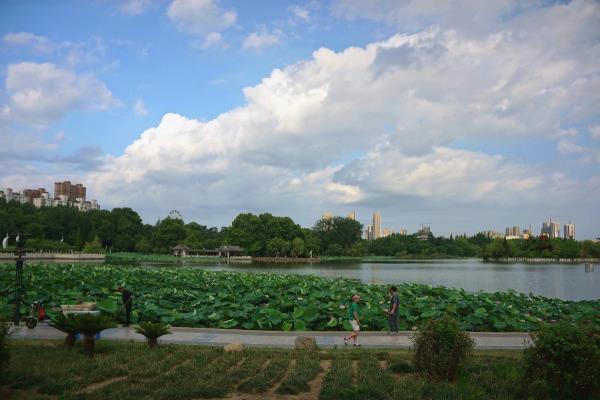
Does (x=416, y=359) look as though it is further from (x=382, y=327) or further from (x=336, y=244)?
(x=336, y=244)

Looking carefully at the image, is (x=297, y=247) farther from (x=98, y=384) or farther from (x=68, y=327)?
(x=98, y=384)

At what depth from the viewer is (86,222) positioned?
393ft

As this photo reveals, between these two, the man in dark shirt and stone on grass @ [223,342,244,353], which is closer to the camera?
stone on grass @ [223,342,244,353]

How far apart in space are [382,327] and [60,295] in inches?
449

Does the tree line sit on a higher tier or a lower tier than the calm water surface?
higher

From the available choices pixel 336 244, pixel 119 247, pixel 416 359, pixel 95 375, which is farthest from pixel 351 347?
pixel 336 244

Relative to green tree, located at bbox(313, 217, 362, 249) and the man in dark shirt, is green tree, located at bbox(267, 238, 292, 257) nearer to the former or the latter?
green tree, located at bbox(313, 217, 362, 249)

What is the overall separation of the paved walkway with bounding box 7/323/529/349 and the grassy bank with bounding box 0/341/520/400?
1489 mm

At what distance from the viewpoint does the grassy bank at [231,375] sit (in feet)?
23.9

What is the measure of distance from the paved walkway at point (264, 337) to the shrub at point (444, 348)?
3699 millimetres

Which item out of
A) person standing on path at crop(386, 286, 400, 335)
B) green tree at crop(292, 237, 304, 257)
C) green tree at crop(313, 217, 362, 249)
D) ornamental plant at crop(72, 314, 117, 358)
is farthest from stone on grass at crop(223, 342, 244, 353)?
green tree at crop(313, 217, 362, 249)

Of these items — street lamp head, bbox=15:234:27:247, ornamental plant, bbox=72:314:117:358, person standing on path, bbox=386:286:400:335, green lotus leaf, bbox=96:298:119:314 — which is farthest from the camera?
green lotus leaf, bbox=96:298:119:314

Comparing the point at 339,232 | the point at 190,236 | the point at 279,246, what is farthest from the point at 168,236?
the point at 339,232

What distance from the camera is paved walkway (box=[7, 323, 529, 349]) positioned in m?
11.9
